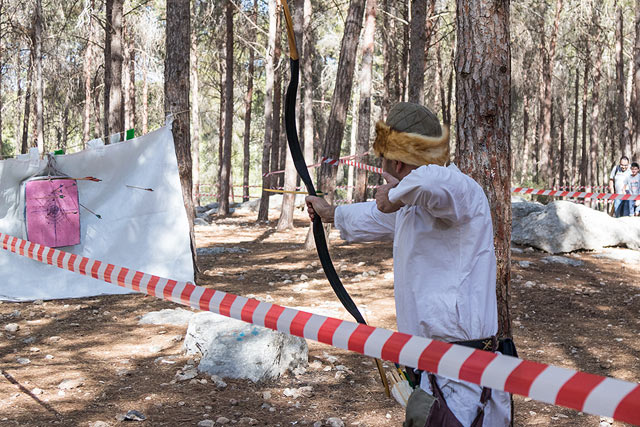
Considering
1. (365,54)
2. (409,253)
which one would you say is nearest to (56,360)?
(409,253)

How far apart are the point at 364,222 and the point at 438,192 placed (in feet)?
2.12

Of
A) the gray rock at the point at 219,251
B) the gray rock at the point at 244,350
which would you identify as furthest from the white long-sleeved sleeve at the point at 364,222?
the gray rock at the point at 219,251

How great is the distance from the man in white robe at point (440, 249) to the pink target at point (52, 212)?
624 centimetres

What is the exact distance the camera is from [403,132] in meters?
2.38

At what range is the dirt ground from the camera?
179 inches

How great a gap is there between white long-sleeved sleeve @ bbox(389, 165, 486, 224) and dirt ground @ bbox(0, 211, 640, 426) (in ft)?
8.80

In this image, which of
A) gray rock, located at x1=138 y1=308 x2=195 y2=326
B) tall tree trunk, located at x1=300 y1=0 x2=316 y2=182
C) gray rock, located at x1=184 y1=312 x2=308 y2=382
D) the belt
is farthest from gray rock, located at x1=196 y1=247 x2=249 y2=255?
the belt

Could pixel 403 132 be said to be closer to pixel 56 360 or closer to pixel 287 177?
pixel 56 360

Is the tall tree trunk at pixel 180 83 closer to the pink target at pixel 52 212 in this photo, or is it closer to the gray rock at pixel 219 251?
the pink target at pixel 52 212

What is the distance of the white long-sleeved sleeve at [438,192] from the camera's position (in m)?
2.09

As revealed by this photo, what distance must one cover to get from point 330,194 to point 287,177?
5.37 meters

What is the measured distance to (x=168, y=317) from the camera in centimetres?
691

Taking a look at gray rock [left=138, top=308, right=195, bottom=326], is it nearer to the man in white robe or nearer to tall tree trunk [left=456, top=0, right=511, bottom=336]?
tall tree trunk [left=456, top=0, right=511, bottom=336]

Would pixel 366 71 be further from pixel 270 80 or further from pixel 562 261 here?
pixel 562 261
